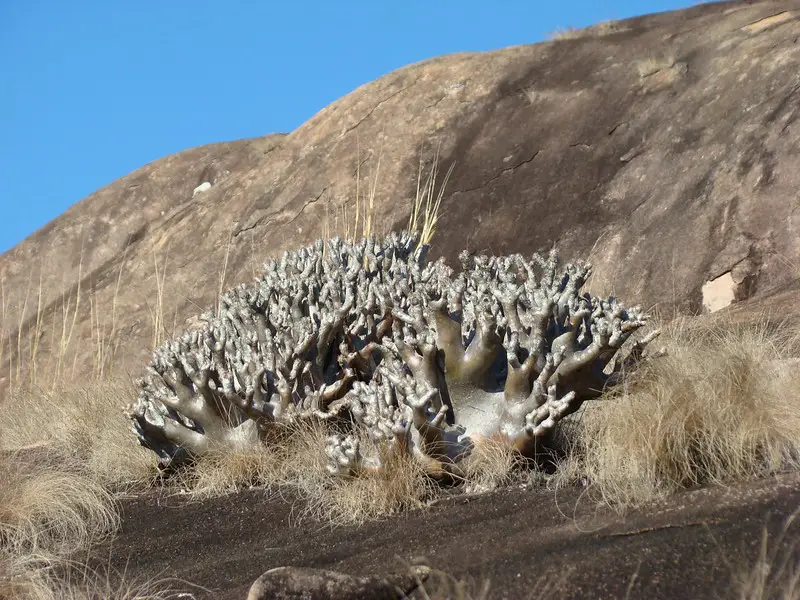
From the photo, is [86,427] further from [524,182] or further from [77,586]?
[524,182]

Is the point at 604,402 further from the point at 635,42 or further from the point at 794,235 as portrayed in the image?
the point at 635,42

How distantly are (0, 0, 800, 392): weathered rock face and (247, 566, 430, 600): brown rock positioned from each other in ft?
17.0

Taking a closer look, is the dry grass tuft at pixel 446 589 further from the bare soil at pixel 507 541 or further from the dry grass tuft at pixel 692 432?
the dry grass tuft at pixel 692 432

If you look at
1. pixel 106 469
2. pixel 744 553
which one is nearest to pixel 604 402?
pixel 744 553

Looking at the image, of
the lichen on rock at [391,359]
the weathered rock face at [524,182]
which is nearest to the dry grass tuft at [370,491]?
the lichen on rock at [391,359]

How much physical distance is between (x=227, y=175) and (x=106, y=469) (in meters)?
10.1

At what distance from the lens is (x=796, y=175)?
9.34 metres

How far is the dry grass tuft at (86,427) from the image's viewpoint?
20.3ft

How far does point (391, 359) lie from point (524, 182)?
733cm

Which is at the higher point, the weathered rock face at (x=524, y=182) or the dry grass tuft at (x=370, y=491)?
the weathered rock face at (x=524, y=182)

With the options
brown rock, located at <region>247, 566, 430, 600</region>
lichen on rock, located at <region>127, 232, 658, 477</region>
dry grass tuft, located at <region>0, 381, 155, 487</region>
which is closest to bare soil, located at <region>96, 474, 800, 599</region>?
brown rock, located at <region>247, 566, 430, 600</region>

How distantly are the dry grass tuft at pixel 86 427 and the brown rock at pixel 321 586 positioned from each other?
3.19m

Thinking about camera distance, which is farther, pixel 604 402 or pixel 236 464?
pixel 236 464

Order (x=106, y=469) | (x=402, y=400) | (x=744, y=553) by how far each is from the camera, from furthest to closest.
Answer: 1. (x=106, y=469)
2. (x=402, y=400)
3. (x=744, y=553)
